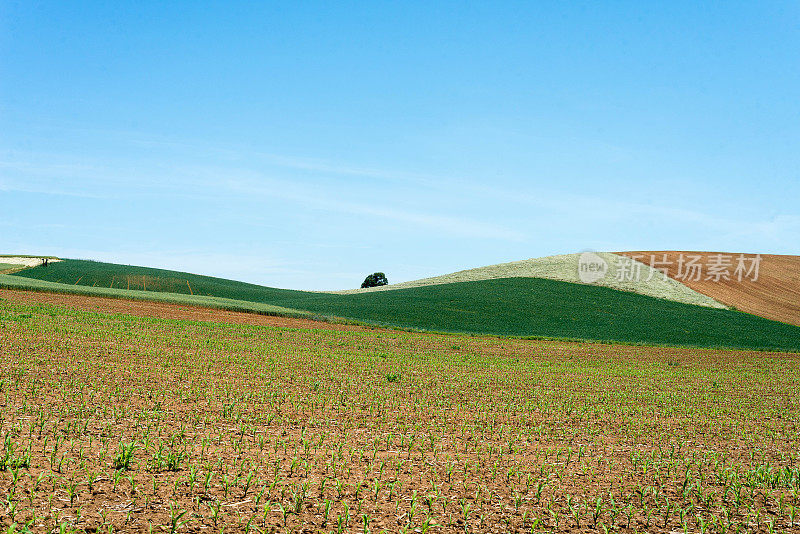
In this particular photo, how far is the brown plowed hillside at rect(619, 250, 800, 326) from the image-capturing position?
63.5 m

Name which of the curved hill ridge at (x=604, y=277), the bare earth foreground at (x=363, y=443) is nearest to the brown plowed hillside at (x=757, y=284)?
→ the curved hill ridge at (x=604, y=277)

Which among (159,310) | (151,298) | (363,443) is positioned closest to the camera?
(363,443)

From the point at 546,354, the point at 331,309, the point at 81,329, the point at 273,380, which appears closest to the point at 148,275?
the point at 331,309

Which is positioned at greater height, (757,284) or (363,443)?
(757,284)

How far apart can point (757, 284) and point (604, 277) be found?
19102mm

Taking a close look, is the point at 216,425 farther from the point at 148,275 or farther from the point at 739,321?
the point at 148,275

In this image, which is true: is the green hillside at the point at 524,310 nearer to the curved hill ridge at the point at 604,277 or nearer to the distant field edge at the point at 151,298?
the distant field edge at the point at 151,298

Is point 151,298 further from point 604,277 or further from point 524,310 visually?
point 604,277

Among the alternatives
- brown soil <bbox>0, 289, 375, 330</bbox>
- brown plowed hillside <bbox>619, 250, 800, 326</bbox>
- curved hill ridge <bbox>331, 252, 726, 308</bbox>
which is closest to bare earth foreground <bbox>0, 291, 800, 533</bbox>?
brown soil <bbox>0, 289, 375, 330</bbox>

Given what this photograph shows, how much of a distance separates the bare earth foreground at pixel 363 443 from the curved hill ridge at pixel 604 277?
4329 cm

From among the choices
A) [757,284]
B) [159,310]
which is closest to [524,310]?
[159,310]

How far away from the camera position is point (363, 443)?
466 inches

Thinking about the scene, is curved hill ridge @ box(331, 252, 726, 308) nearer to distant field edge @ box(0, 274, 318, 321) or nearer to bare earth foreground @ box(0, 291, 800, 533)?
distant field edge @ box(0, 274, 318, 321)

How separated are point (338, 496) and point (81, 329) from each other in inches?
868
